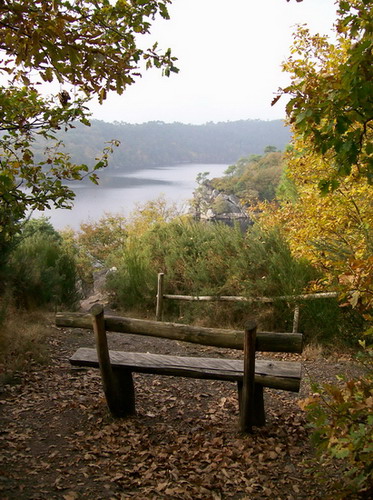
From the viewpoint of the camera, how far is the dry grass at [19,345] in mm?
5375

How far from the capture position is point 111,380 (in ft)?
13.6

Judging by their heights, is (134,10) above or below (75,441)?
above

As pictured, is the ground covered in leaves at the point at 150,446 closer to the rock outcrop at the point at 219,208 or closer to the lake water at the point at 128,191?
the rock outcrop at the point at 219,208

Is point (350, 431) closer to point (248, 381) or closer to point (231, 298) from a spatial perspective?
point (248, 381)

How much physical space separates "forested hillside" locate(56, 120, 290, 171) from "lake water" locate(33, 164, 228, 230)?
8.65 feet

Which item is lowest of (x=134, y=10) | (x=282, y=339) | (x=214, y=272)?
(x=214, y=272)

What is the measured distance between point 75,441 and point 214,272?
6158mm

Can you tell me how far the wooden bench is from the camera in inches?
145

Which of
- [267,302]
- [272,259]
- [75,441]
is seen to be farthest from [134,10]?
[267,302]

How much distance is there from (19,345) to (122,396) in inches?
89.8

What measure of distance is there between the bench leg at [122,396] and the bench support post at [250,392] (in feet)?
3.61

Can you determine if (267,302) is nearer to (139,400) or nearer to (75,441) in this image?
(139,400)

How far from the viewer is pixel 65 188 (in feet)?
15.2

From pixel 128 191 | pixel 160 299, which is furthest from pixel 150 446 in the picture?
pixel 128 191
